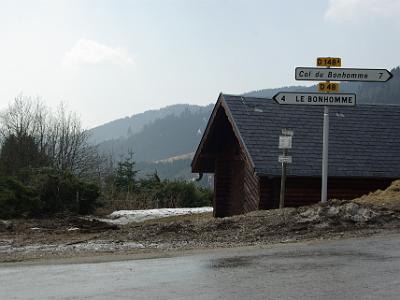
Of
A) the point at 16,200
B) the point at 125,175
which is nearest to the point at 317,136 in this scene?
the point at 16,200

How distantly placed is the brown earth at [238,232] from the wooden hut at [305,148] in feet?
24.6

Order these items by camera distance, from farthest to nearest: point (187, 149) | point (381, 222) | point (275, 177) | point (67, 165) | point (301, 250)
A: point (187, 149)
point (67, 165)
point (275, 177)
point (381, 222)
point (301, 250)

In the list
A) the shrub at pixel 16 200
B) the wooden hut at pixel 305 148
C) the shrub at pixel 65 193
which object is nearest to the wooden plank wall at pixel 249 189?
the wooden hut at pixel 305 148

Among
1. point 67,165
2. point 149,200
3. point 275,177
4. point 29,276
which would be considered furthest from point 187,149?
point 29,276

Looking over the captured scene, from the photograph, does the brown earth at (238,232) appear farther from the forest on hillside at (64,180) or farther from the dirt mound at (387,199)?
the forest on hillside at (64,180)

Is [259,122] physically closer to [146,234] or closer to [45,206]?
[45,206]

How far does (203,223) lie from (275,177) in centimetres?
795

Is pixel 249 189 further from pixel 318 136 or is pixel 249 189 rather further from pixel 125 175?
pixel 125 175

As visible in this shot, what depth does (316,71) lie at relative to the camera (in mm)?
13242

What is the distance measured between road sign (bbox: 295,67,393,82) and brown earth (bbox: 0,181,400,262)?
259 centimetres

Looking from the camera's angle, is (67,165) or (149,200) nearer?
(149,200)

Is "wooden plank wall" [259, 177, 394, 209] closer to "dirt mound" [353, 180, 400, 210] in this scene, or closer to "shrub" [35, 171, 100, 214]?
"dirt mound" [353, 180, 400, 210]

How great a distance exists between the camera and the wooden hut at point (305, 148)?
2117cm

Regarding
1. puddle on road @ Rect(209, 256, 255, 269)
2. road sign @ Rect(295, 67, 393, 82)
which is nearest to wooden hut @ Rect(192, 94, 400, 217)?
road sign @ Rect(295, 67, 393, 82)
